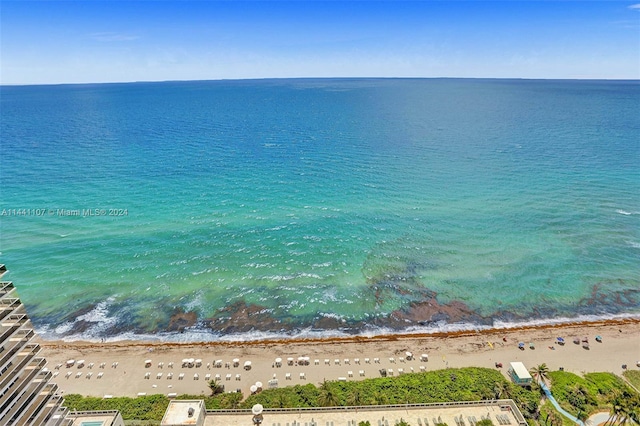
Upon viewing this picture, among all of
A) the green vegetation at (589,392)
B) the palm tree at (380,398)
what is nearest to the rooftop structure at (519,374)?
the green vegetation at (589,392)

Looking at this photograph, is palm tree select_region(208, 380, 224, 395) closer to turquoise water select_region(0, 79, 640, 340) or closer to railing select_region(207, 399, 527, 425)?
railing select_region(207, 399, 527, 425)

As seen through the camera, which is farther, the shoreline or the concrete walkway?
the shoreline

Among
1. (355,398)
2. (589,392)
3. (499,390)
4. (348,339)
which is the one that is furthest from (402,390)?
(589,392)

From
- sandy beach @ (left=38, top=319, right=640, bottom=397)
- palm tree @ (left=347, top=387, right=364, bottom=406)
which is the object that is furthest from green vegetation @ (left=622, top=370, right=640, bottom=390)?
palm tree @ (left=347, top=387, right=364, bottom=406)

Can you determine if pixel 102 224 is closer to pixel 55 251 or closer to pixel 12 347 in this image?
pixel 55 251

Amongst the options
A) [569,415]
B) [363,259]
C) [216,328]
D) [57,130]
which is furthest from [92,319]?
[57,130]

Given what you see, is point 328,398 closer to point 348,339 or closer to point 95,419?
point 348,339

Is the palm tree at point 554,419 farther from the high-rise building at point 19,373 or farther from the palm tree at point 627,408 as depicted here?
the high-rise building at point 19,373

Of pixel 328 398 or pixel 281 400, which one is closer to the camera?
pixel 328 398
